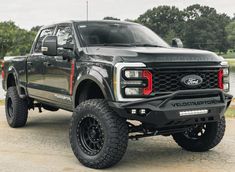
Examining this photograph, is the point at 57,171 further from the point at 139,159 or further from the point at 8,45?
the point at 8,45

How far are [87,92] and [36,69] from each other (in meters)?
1.66

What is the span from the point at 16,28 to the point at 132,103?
88.4 metres

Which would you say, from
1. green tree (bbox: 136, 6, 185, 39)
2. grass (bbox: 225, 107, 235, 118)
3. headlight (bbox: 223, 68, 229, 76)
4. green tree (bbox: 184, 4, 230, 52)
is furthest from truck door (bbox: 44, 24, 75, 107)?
green tree (bbox: 136, 6, 185, 39)

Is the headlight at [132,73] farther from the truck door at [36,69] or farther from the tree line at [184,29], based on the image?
the tree line at [184,29]

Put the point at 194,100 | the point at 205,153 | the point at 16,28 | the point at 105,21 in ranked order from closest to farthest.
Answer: the point at 194,100 → the point at 205,153 → the point at 105,21 → the point at 16,28

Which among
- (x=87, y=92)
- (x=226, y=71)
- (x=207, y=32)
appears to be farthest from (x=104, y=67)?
(x=207, y=32)

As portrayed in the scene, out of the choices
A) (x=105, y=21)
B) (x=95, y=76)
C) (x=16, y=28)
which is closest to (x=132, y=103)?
(x=95, y=76)

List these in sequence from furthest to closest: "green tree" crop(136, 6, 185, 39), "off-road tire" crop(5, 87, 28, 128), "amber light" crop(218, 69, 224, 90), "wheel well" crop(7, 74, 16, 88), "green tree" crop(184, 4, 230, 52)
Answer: "green tree" crop(136, 6, 185, 39) → "green tree" crop(184, 4, 230, 52) → "wheel well" crop(7, 74, 16, 88) → "off-road tire" crop(5, 87, 28, 128) → "amber light" crop(218, 69, 224, 90)

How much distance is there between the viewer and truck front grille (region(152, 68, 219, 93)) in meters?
4.92

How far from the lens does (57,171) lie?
510 cm

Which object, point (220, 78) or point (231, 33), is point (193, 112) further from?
point (231, 33)

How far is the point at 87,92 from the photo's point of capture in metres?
5.67

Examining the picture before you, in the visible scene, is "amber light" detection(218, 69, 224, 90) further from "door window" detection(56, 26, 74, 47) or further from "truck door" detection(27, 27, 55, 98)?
"truck door" detection(27, 27, 55, 98)

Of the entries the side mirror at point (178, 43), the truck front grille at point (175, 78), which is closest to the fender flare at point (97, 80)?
the truck front grille at point (175, 78)
